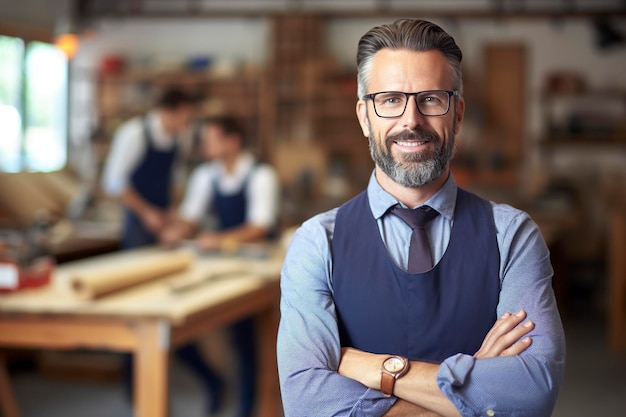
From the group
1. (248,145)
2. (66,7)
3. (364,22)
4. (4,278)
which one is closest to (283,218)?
(248,145)

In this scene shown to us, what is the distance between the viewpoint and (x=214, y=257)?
4711 millimetres

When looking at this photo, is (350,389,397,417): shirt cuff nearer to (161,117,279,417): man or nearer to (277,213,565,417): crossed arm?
(277,213,565,417): crossed arm

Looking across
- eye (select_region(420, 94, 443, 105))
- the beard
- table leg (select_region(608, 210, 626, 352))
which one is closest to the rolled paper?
the beard

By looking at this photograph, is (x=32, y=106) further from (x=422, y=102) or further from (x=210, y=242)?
(x=422, y=102)

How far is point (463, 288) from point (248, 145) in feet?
28.3

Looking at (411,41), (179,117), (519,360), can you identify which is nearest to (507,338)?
(519,360)

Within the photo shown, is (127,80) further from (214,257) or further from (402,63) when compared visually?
(402,63)

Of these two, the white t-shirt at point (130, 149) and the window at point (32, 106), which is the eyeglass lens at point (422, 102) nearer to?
the white t-shirt at point (130, 149)

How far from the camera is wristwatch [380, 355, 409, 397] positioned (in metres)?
1.74

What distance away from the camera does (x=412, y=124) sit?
5.55ft

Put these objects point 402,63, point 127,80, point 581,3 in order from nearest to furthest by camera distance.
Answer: point 402,63, point 581,3, point 127,80

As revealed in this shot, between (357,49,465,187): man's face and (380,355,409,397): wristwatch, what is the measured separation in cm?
35

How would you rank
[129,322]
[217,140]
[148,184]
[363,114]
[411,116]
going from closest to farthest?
[411,116] → [363,114] → [129,322] → [217,140] → [148,184]

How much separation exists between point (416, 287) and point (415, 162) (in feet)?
0.81
